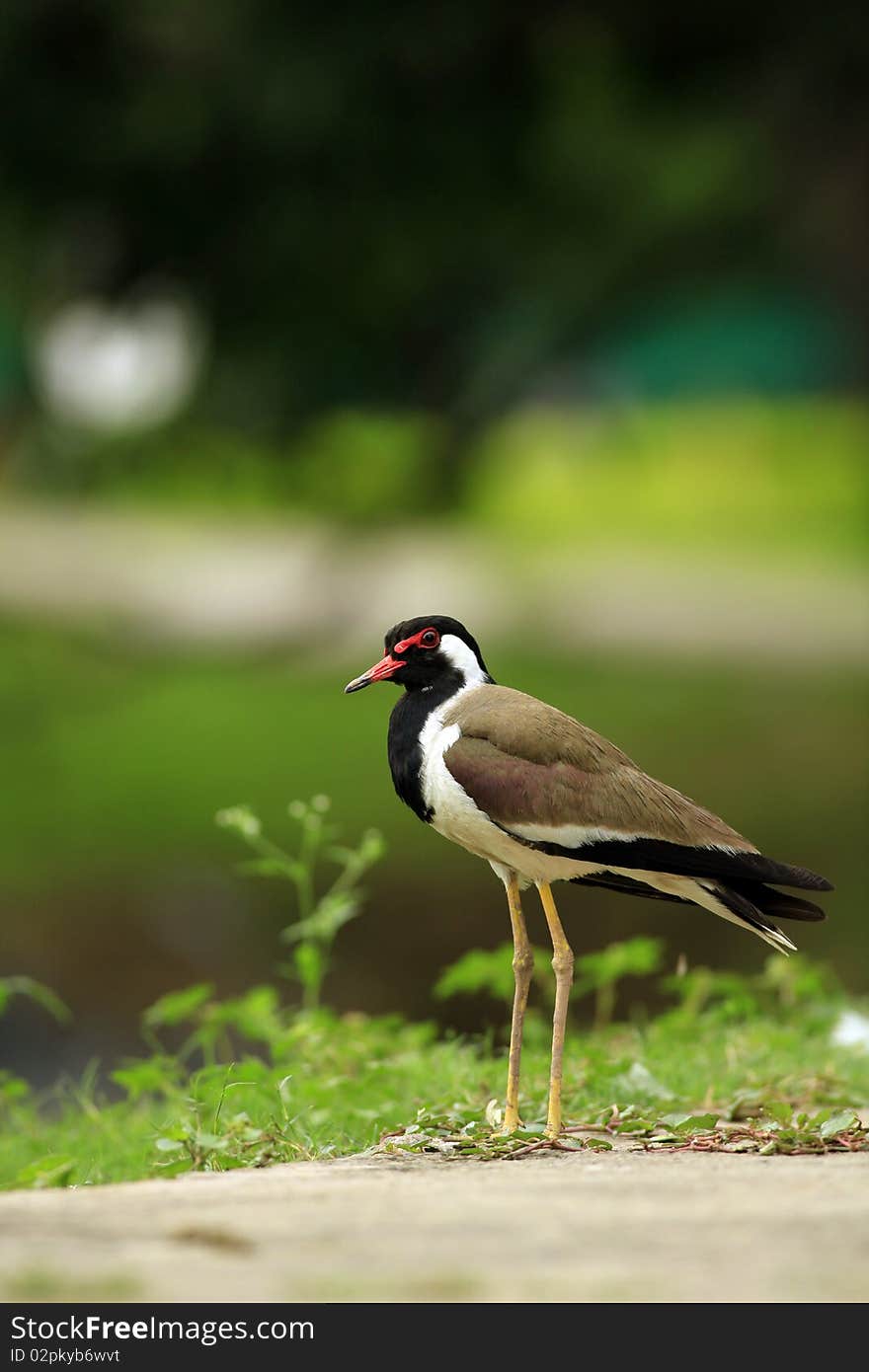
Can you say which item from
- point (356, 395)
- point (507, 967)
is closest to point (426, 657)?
point (507, 967)

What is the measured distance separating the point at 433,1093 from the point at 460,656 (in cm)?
117

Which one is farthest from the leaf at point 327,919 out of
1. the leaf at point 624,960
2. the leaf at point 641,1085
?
the leaf at point 641,1085

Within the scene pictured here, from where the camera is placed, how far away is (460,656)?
4.27 metres

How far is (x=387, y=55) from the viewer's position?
13336 mm

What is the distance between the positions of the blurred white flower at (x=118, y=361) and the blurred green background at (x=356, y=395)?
72mm

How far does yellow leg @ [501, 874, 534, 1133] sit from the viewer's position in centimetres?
410

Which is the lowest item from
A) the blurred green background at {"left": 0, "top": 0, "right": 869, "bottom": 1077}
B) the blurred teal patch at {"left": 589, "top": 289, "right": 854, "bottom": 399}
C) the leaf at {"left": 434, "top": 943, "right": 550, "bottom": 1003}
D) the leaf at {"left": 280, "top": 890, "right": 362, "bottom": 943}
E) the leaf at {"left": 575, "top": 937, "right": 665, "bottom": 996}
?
the leaf at {"left": 434, "top": 943, "right": 550, "bottom": 1003}

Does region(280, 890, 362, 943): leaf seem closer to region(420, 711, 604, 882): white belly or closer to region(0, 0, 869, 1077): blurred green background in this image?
region(420, 711, 604, 882): white belly

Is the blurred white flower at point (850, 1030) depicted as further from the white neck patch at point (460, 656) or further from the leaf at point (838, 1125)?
the white neck patch at point (460, 656)

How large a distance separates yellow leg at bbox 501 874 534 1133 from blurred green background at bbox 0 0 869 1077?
409cm

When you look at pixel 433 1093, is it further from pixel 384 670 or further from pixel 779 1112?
pixel 384 670

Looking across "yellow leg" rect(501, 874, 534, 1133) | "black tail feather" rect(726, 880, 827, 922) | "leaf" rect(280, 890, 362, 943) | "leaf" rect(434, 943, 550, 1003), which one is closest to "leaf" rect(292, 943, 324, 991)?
"leaf" rect(280, 890, 362, 943)

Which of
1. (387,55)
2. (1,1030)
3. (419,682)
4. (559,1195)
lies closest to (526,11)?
(387,55)

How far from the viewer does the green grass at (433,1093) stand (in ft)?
13.1
